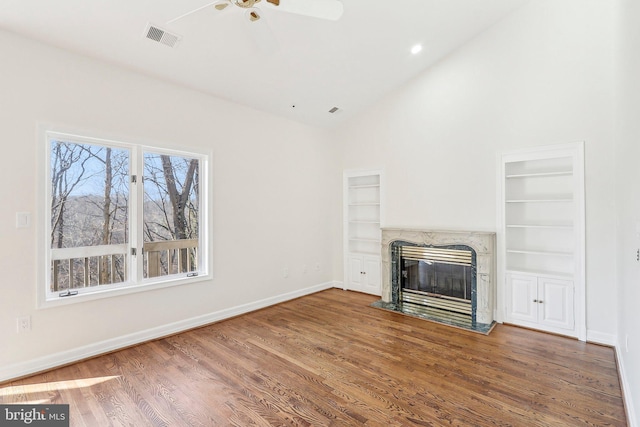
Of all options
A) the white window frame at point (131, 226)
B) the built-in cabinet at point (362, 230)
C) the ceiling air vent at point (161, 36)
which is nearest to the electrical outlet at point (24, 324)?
the white window frame at point (131, 226)

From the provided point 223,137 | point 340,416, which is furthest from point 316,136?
point 340,416

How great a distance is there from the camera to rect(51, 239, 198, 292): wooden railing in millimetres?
2990

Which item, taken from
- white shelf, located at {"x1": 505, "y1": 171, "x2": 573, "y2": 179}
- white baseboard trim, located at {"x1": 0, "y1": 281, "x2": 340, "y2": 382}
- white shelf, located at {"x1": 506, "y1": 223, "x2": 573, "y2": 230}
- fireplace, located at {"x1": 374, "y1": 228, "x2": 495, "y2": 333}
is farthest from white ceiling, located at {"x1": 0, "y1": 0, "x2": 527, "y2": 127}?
white baseboard trim, located at {"x1": 0, "y1": 281, "x2": 340, "y2": 382}

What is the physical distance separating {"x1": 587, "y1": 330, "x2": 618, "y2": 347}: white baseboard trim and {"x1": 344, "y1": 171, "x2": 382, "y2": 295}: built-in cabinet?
271 centimetres

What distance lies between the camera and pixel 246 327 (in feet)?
12.5

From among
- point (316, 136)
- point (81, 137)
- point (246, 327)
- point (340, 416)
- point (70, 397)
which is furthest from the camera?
point (316, 136)

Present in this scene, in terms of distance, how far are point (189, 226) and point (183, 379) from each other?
1.85m

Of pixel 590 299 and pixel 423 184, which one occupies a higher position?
pixel 423 184

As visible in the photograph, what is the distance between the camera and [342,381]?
101 inches

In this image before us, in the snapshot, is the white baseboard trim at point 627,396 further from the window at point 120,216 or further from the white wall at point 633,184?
the window at point 120,216

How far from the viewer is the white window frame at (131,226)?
2.78 m

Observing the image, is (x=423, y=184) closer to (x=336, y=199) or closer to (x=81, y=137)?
(x=336, y=199)

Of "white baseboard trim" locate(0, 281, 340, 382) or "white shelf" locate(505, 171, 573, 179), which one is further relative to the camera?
"white shelf" locate(505, 171, 573, 179)

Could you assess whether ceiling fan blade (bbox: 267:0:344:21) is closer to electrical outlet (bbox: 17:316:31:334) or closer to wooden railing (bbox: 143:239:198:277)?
wooden railing (bbox: 143:239:198:277)
